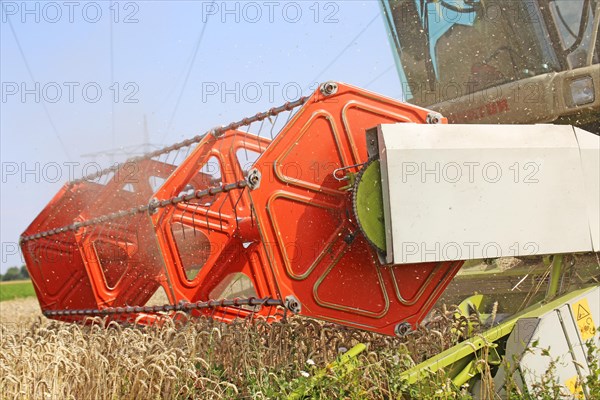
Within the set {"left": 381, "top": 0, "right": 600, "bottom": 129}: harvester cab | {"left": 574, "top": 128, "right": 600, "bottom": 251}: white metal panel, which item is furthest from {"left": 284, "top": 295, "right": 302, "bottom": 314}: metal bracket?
{"left": 381, "top": 0, "right": 600, "bottom": 129}: harvester cab

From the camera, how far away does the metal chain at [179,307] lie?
3643 millimetres

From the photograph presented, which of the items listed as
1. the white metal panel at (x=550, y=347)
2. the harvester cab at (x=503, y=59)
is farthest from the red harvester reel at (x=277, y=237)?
the harvester cab at (x=503, y=59)

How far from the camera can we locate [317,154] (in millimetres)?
3725

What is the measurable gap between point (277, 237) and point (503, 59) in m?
2.74

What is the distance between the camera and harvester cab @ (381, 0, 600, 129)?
4945 mm

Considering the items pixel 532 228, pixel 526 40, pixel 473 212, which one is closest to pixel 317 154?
pixel 473 212

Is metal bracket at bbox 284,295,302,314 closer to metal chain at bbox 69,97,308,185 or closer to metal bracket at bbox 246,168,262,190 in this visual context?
metal bracket at bbox 246,168,262,190

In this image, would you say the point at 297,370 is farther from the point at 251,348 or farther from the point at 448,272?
the point at 448,272

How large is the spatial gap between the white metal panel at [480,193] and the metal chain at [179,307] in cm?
66

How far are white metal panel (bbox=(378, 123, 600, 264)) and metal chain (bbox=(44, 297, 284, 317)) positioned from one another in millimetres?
661

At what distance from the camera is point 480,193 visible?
3416 millimetres

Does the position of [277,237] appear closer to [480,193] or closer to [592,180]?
[480,193]

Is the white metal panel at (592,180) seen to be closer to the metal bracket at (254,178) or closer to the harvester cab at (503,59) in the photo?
the harvester cab at (503,59)

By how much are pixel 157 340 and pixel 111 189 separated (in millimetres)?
2602
